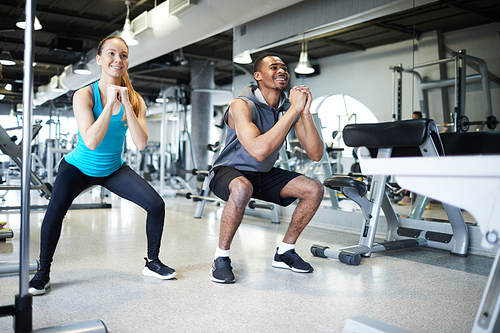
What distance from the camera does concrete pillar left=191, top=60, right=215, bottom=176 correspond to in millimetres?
10477

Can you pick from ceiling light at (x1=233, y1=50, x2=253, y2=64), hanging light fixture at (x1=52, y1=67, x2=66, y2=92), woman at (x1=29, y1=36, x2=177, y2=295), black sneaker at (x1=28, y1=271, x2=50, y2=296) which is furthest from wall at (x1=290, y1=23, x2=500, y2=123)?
hanging light fixture at (x1=52, y1=67, x2=66, y2=92)

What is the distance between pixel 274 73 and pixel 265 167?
21.4 inches

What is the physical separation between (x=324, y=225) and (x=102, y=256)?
243cm

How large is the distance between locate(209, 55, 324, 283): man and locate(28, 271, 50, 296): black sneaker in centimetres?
81

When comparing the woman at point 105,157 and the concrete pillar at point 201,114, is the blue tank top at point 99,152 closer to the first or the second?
the woman at point 105,157

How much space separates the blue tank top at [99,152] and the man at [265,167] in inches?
23.8

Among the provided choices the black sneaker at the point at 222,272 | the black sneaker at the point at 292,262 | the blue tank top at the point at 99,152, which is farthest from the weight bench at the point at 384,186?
the blue tank top at the point at 99,152

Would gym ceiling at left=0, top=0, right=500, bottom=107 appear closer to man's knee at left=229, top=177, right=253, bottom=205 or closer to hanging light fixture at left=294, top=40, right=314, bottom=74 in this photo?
hanging light fixture at left=294, top=40, right=314, bottom=74

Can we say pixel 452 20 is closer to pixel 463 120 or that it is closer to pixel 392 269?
pixel 463 120

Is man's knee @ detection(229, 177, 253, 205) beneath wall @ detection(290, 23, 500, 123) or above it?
beneath

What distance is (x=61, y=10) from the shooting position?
25.1ft

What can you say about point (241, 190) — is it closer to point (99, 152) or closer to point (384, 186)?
point (99, 152)

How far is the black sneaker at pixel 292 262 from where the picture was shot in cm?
236

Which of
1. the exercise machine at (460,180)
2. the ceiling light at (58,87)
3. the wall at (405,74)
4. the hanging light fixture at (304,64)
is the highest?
the ceiling light at (58,87)
